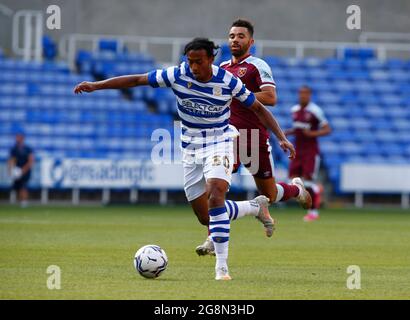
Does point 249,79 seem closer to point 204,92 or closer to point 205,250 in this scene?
point 204,92

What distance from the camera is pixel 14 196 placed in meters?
24.5

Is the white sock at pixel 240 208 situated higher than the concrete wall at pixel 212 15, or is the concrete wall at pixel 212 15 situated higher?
the concrete wall at pixel 212 15

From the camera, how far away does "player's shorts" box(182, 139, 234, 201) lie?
9.29m

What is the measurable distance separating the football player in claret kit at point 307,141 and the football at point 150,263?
9.84m

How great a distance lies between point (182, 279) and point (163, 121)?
17699 mm

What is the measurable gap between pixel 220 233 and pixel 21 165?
14459 millimetres

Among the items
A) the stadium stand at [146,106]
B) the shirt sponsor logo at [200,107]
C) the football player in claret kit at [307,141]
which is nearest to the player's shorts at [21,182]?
the stadium stand at [146,106]

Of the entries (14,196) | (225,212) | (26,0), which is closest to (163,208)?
(14,196)

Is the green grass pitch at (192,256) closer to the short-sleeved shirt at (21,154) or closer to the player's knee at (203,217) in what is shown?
the player's knee at (203,217)

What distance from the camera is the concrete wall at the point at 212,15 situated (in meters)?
27.6

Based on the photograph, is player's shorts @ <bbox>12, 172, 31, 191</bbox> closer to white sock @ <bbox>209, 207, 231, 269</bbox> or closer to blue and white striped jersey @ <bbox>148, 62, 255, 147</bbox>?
blue and white striped jersey @ <bbox>148, 62, 255, 147</bbox>

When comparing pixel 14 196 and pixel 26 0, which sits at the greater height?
pixel 26 0
